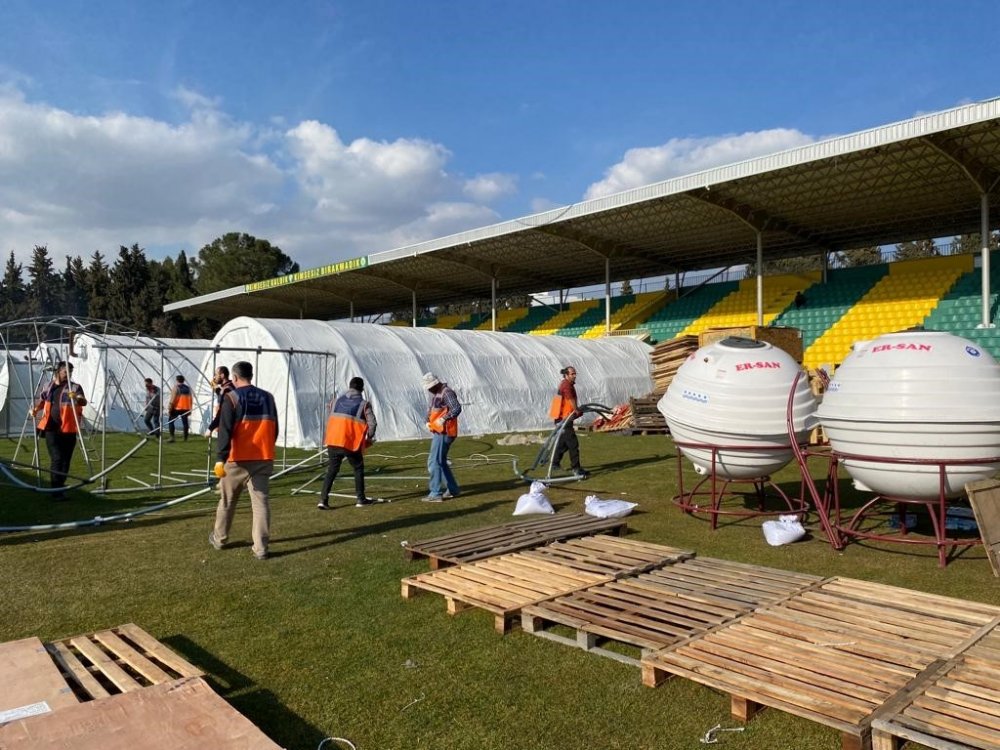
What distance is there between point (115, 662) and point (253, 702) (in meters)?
1.02

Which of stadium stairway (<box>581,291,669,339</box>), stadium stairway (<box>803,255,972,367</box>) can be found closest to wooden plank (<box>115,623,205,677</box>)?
stadium stairway (<box>803,255,972,367</box>)

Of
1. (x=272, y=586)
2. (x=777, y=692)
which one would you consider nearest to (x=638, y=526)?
(x=272, y=586)

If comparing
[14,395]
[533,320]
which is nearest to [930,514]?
[14,395]

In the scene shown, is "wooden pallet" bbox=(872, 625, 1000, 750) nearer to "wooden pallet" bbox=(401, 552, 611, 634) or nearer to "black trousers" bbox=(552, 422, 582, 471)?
"wooden pallet" bbox=(401, 552, 611, 634)

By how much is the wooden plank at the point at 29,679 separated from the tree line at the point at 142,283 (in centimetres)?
5816

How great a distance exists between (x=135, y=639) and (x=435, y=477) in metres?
5.94

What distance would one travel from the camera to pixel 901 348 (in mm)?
7191

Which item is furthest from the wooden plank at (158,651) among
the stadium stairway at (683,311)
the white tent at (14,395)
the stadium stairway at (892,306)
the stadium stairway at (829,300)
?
the stadium stairway at (683,311)

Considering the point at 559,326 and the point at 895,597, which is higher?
the point at 559,326

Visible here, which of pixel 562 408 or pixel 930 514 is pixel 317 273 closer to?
pixel 562 408

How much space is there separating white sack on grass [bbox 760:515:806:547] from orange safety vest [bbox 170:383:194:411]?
16297 millimetres

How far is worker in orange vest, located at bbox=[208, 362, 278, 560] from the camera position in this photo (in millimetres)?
7156

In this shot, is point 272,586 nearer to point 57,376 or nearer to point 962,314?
point 57,376

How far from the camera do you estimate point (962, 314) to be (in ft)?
85.5
